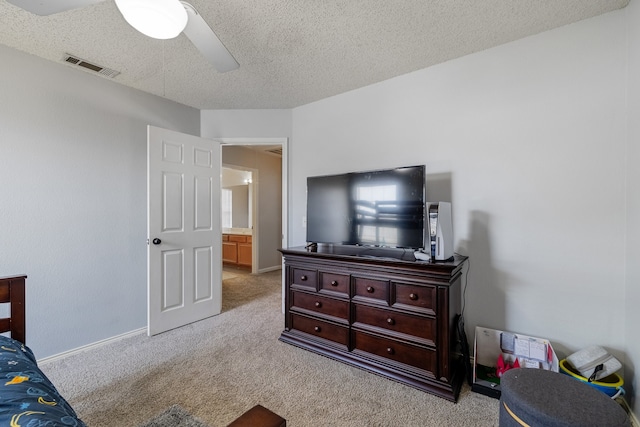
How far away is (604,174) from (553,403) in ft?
5.01

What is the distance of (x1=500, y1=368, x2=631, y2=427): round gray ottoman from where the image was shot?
3.52 ft

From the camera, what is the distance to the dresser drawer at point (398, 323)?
75.1 inches

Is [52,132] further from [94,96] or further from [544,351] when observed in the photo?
[544,351]

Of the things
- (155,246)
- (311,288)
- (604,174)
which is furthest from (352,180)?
(155,246)

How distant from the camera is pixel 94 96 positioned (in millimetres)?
2572

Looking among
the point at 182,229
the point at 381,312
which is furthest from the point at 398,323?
the point at 182,229

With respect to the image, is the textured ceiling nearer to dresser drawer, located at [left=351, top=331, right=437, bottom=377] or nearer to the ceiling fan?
the ceiling fan

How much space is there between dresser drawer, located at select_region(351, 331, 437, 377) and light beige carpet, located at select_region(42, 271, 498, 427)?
0.16 meters

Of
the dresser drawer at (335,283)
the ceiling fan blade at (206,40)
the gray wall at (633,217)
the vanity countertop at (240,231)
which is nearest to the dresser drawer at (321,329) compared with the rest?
the dresser drawer at (335,283)

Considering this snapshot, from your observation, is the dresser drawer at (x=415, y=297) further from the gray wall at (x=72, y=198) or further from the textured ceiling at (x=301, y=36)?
the gray wall at (x=72, y=198)

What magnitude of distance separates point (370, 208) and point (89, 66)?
274 centimetres

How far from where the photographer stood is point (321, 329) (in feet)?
7.95

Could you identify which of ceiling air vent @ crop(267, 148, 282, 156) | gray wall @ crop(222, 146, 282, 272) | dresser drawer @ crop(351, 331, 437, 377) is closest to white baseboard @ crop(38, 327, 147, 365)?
dresser drawer @ crop(351, 331, 437, 377)

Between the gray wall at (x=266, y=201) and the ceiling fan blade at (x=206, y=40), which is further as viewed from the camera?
the gray wall at (x=266, y=201)
